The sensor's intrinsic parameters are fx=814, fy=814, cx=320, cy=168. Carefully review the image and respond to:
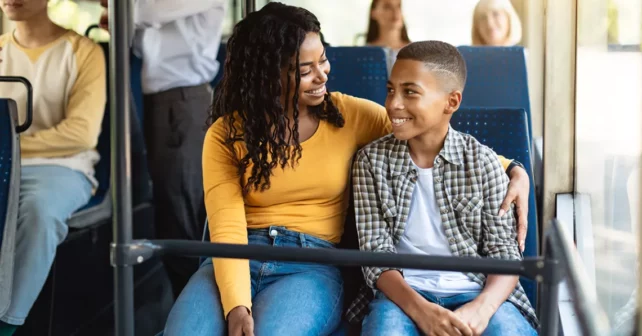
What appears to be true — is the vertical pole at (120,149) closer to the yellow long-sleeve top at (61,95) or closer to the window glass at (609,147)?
the window glass at (609,147)

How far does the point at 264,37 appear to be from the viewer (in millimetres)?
1982

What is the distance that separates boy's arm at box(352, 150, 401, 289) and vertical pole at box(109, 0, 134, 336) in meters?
0.60

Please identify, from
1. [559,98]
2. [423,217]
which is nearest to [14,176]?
[423,217]

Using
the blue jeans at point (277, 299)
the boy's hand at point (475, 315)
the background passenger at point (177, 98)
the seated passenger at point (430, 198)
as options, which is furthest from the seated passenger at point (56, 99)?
the boy's hand at point (475, 315)

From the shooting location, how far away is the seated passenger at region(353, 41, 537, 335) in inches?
73.4

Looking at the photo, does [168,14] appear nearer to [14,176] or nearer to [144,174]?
[144,174]

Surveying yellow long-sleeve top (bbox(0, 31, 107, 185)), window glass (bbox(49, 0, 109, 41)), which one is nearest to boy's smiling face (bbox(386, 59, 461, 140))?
yellow long-sleeve top (bbox(0, 31, 107, 185))

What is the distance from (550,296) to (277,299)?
0.65 meters

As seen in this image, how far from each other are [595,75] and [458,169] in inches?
36.3

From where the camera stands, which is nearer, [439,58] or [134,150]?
[439,58]

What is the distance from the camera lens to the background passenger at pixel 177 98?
3461 mm

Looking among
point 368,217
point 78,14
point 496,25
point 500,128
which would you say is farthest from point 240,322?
point 78,14

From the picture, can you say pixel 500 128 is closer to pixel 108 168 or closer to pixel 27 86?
pixel 27 86

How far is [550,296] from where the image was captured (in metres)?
1.43
